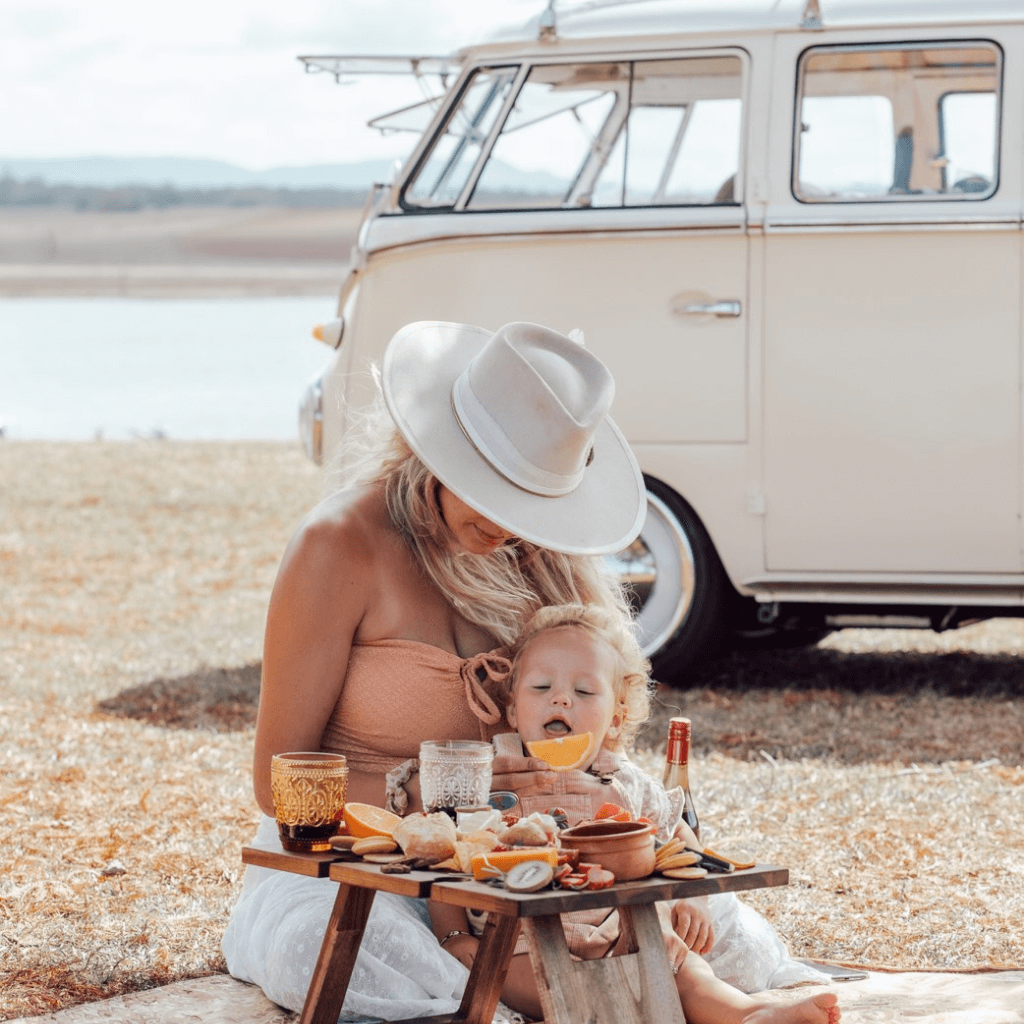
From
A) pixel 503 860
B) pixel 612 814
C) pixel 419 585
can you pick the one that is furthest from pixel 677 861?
Result: pixel 419 585

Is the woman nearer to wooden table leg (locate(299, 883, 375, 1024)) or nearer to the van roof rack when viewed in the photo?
wooden table leg (locate(299, 883, 375, 1024))

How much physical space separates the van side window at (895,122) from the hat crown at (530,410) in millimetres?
3385

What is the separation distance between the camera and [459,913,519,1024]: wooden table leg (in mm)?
2891

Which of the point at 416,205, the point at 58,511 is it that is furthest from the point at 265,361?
the point at 416,205

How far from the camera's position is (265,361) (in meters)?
44.8

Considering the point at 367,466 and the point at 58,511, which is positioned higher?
the point at 367,466

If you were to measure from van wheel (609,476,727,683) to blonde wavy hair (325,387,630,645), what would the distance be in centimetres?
286

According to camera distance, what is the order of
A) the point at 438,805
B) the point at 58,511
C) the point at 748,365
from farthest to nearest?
the point at 58,511
the point at 748,365
the point at 438,805

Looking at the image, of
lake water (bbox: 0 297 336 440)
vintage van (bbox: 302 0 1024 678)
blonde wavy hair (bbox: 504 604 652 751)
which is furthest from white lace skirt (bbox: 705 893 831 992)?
lake water (bbox: 0 297 336 440)

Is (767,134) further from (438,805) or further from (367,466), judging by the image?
(438,805)

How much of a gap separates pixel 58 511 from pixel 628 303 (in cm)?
718

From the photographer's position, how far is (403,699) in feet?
10.5

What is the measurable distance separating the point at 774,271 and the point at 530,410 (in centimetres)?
339

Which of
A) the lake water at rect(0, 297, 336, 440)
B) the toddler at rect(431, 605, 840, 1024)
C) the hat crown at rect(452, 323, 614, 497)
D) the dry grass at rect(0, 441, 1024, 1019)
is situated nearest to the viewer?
the toddler at rect(431, 605, 840, 1024)
